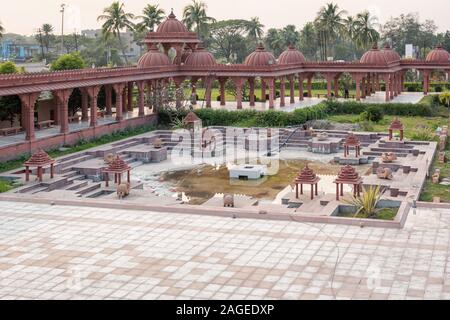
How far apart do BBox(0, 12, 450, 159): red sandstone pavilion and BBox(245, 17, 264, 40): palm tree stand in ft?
83.7

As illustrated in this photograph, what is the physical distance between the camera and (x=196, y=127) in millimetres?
29328

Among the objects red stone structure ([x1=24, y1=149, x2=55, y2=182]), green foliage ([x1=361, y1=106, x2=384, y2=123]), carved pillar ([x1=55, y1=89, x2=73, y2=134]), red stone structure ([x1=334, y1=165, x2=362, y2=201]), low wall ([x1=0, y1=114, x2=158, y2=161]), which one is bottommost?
red stone structure ([x1=334, y1=165, x2=362, y2=201])

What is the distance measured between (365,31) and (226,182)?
33.5m

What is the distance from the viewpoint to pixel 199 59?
3494 cm

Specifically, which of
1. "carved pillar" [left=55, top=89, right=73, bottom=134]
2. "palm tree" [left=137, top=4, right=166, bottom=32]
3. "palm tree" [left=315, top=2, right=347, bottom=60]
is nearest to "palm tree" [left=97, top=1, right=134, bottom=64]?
"palm tree" [left=137, top=4, right=166, bottom=32]

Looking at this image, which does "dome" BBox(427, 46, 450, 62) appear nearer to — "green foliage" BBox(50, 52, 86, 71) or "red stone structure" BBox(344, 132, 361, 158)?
"red stone structure" BBox(344, 132, 361, 158)

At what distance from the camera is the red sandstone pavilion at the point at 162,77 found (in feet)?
74.9

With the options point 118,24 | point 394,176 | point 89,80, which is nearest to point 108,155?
point 89,80

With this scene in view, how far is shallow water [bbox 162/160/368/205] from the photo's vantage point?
19.2 m

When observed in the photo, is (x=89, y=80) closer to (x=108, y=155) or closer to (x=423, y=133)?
(x=108, y=155)

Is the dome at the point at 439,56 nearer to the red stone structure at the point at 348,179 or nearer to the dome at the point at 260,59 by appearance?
the dome at the point at 260,59

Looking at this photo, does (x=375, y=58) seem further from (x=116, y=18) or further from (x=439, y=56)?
(x=116, y=18)

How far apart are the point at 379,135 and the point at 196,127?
7.84 metres

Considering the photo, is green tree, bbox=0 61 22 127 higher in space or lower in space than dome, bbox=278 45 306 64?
lower
